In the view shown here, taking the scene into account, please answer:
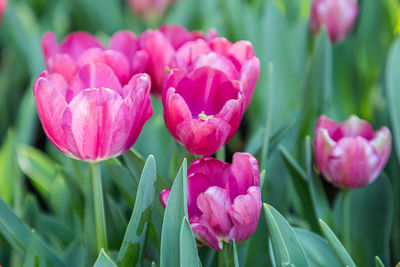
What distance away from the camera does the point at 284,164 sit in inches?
33.4

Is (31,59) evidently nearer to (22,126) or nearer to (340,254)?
Result: (22,126)

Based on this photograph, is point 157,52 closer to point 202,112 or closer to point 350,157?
point 202,112

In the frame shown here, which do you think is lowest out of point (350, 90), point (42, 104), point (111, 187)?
point (111, 187)

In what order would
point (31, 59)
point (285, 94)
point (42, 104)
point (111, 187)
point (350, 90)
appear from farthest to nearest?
point (31, 59) → point (350, 90) → point (285, 94) → point (111, 187) → point (42, 104)

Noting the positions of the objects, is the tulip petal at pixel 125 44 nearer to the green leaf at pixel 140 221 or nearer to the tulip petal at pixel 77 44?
the tulip petal at pixel 77 44

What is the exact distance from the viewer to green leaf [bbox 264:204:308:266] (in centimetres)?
57

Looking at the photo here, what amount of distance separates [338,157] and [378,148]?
0.18 feet

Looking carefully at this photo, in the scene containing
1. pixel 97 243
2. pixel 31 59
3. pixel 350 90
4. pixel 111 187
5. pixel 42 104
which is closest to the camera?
pixel 42 104

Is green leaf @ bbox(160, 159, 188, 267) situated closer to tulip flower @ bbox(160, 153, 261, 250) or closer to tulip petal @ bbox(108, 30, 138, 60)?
tulip flower @ bbox(160, 153, 261, 250)

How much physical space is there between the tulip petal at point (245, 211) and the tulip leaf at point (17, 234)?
278 millimetres

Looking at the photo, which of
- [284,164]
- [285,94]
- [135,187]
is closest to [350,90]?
[285,94]

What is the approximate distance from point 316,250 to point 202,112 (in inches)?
8.7

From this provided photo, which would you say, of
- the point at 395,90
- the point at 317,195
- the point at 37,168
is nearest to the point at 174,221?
the point at 317,195

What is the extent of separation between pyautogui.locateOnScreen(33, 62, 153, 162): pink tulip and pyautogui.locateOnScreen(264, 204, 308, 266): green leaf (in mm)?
167
